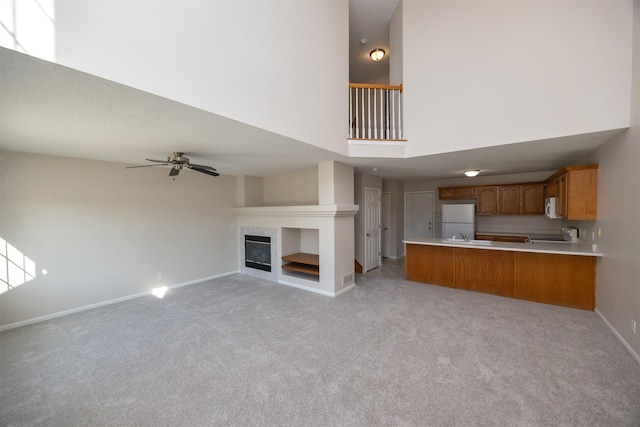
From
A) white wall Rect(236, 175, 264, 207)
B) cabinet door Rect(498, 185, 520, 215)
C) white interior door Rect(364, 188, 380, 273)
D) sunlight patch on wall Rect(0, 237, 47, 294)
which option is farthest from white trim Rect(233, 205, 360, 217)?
cabinet door Rect(498, 185, 520, 215)

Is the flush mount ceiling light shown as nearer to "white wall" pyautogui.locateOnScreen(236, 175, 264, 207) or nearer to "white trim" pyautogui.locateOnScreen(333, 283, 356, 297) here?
"white wall" pyautogui.locateOnScreen(236, 175, 264, 207)

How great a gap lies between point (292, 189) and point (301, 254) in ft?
5.06

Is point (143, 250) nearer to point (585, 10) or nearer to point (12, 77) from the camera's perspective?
point (12, 77)

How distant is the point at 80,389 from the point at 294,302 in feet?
8.08

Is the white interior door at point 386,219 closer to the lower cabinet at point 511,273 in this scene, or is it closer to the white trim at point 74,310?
the lower cabinet at point 511,273

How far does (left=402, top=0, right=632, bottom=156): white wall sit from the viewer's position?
2.58 meters

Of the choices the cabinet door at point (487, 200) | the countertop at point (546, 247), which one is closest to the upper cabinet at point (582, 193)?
the countertop at point (546, 247)

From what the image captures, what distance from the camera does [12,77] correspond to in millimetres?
1502

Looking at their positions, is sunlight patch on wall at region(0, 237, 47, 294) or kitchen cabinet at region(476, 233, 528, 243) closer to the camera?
sunlight patch on wall at region(0, 237, 47, 294)

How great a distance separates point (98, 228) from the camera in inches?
153

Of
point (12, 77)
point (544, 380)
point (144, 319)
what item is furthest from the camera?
point (144, 319)

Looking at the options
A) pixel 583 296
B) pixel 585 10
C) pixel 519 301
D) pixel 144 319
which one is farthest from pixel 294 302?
pixel 585 10

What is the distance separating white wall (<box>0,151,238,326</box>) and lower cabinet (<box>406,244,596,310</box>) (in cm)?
464

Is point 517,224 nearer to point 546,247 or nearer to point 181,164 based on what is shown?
point 546,247
